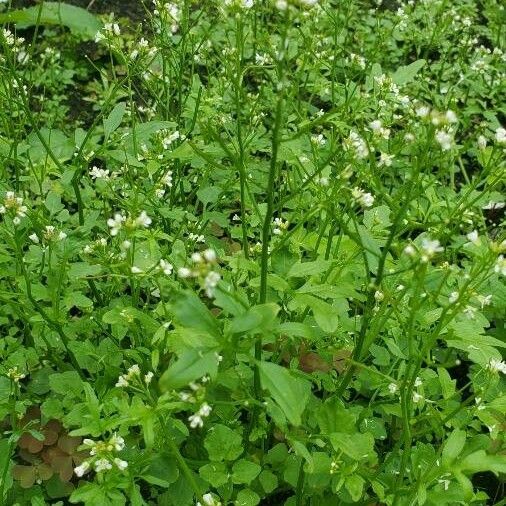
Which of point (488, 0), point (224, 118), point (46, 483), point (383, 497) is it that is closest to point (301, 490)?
point (383, 497)

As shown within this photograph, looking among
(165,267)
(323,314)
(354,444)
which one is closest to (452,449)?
(354,444)

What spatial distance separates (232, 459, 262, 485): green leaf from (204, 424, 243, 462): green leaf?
31mm

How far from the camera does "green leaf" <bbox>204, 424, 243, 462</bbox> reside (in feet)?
7.46

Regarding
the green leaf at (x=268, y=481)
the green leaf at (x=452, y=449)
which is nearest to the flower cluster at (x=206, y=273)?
the green leaf at (x=452, y=449)

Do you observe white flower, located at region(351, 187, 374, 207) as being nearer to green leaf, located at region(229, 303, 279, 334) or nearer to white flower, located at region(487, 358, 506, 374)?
green leaf, located at region(229, 303, 279, 334)

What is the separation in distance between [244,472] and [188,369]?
2.58 feet

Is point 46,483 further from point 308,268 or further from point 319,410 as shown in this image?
point 308,268

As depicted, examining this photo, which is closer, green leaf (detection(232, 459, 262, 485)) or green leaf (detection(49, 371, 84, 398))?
green leaf (detection(232, 459, 262, 485))

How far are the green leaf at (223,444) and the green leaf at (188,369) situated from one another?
700 mm

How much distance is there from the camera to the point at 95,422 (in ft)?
6.98

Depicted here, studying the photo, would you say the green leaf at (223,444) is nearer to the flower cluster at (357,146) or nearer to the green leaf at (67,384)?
the green leaf at (67,384)

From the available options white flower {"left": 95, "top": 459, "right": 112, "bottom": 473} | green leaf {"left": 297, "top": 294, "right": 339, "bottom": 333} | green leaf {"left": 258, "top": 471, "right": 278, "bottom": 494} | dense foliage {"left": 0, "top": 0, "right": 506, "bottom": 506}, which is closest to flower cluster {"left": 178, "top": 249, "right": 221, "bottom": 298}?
dense foliage {"left": 0, "top": 0, "right": 506, "bottom": 506}

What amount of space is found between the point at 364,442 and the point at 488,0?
16.1ft

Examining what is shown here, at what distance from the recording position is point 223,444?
229cm
